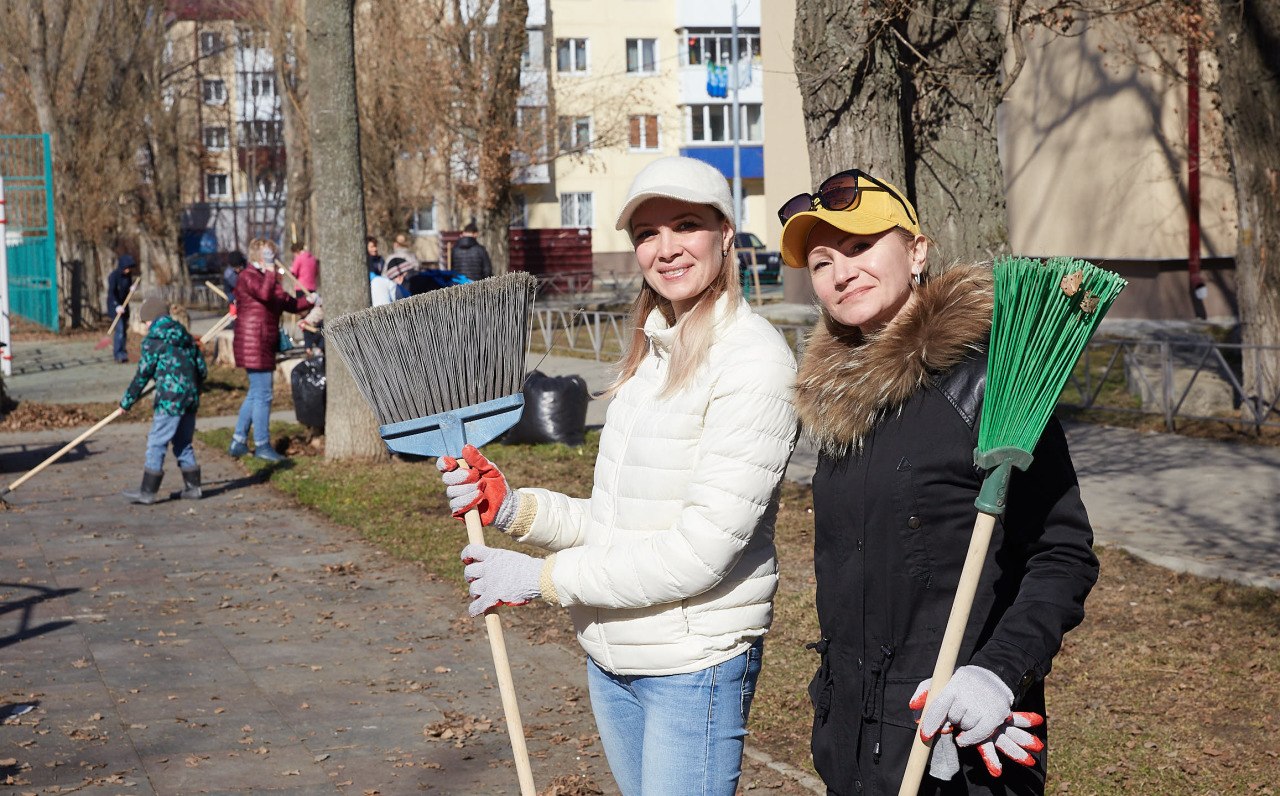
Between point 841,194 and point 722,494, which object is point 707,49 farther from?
point 722,494

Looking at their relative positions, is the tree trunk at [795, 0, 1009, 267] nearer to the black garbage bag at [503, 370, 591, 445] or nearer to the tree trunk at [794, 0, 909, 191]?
the tree trunk at [794, 0, 909, 191]

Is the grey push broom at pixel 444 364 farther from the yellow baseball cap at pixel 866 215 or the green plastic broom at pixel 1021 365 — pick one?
the green plastic broom at pixel 1021 365

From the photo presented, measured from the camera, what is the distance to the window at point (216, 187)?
70125 millimetres

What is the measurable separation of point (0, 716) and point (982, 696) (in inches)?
175

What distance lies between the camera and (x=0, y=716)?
5.10 m

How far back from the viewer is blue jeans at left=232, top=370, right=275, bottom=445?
1127 centimetres

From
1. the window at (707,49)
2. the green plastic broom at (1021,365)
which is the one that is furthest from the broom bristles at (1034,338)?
the window at (707,49)

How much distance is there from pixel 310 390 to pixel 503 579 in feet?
32.8

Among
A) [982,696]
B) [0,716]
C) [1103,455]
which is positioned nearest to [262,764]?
[0,716]

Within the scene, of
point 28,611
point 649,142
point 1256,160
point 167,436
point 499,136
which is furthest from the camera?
point 649,142

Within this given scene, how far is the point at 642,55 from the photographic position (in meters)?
53.7

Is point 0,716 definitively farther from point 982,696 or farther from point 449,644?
point 982,696

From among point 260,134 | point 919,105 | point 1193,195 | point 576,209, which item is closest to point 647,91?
point 576,209

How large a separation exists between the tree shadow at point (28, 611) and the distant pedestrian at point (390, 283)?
635cm
